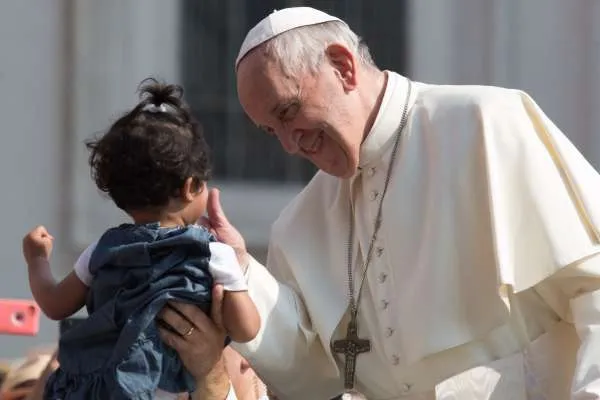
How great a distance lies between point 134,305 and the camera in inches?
146

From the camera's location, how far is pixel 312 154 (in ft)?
13.1

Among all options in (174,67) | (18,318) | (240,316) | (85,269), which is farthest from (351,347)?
(174,67)

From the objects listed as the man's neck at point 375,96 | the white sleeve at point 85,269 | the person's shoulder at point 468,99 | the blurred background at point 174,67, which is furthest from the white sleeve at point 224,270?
the blurred background at point 174,67

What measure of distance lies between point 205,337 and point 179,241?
0.80 feet

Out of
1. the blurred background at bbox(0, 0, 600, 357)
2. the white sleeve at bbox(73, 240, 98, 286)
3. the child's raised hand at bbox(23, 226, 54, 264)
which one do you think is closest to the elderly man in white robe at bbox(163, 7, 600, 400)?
the white sleeve at bbox(73, 240, 98, 286)

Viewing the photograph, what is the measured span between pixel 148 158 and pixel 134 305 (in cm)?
31

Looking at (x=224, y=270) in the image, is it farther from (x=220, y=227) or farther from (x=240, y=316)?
(x=220, y=227)

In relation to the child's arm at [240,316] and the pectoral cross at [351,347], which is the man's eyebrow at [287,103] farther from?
the pectoral cross at [351,347]

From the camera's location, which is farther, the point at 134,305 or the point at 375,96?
the point at 375,96

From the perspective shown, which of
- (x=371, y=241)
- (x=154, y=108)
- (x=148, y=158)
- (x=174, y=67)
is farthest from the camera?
(x=174, y=67)

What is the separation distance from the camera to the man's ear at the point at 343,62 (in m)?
3.99

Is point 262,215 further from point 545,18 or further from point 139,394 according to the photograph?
point 139,394

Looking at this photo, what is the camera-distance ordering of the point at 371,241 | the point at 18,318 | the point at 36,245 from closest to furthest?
1. the point at 36,245
2. the point at 371,241
3. the point at 18,318

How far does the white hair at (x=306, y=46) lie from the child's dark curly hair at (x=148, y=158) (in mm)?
288
